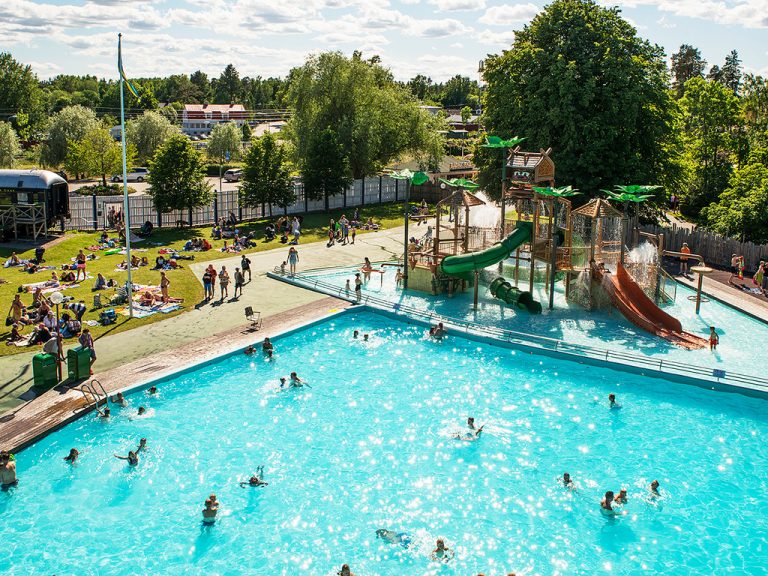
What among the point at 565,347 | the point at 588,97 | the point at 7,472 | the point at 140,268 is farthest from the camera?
the point at 588,97

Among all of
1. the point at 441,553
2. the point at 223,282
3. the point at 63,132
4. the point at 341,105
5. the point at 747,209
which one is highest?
the point at 341,105

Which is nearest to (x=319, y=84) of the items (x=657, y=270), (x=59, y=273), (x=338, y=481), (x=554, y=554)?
(x=59, y=273)

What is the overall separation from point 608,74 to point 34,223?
32.2 metres

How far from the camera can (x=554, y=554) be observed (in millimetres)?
15367

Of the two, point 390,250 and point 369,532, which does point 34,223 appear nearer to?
point 390,250

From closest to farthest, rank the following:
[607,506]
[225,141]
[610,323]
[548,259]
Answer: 1. [607,506]
2. [610,323]
3. [548,259]
4. [225,141]

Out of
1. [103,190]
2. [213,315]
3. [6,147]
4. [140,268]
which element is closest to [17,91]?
[6,147]

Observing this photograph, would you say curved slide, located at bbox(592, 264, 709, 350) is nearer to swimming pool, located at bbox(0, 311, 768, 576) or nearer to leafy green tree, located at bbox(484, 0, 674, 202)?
swimming pool, located at bbox(0, 311, 768, 576)

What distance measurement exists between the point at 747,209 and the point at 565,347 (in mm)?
19246

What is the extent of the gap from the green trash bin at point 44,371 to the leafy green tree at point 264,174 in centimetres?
2642

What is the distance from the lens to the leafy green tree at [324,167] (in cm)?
5000

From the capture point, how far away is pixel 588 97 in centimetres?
3675

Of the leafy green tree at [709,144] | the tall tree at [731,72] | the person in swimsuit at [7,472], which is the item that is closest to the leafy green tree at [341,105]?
the leafy green tree at [709,144]

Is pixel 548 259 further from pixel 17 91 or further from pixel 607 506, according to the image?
pixel 17 91
